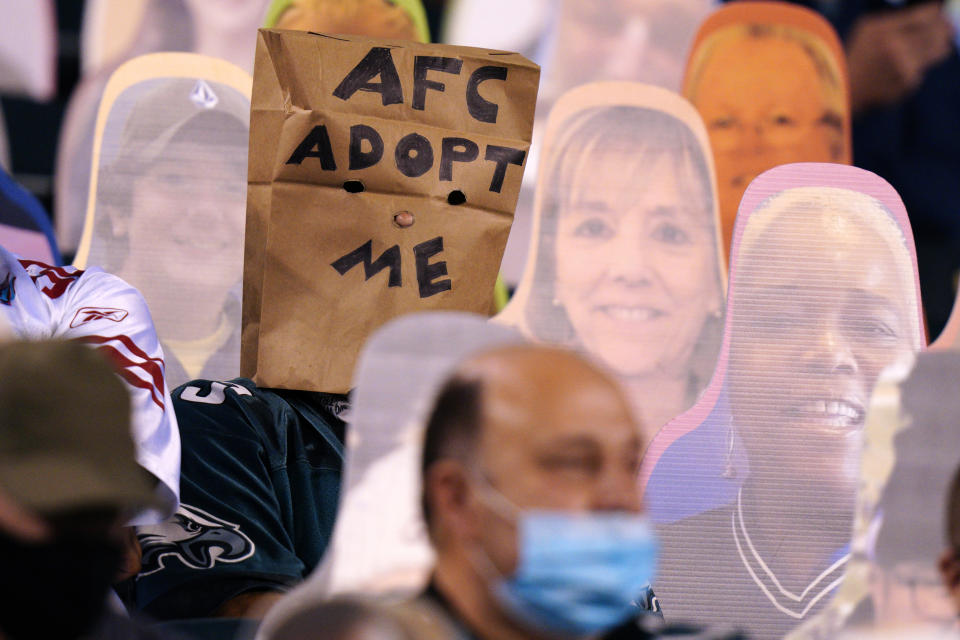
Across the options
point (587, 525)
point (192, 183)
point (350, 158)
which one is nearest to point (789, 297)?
point (350, 158)

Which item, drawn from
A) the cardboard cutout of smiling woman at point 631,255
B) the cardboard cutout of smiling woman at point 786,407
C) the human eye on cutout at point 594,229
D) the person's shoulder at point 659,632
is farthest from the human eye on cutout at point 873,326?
the person's shoulder at point 659,632

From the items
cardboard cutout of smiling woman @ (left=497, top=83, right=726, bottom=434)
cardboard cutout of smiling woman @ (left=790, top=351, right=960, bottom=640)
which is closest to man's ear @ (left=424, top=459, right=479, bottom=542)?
cardboard cutout of smiling woman @ (left=790, top=351, right=960, bottom=640)

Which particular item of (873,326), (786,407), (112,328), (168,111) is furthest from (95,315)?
(873,326)

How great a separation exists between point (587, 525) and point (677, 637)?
203 mm

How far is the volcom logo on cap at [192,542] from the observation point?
1472mm

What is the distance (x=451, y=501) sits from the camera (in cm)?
97

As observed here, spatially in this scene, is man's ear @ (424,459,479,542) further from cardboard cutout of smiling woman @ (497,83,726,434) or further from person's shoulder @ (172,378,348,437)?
cardboard cutout of smiling woman @ (497,83,726,434)

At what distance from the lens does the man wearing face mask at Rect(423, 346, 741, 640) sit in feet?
3.05

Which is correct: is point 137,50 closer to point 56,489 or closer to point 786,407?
point 786,407

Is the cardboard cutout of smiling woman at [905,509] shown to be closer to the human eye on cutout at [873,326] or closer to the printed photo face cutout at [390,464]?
the printed photo face cutout at [390,464]

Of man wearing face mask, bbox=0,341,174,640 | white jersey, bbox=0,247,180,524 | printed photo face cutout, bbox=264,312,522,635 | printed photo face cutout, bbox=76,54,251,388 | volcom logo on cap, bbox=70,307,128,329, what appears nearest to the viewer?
man wearing face mask, bbox=0,341,174,640

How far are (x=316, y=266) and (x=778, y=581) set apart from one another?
104cm

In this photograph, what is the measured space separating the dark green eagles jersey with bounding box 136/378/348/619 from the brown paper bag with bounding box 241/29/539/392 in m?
0.07

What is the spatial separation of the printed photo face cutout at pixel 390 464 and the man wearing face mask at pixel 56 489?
7.8 inches
